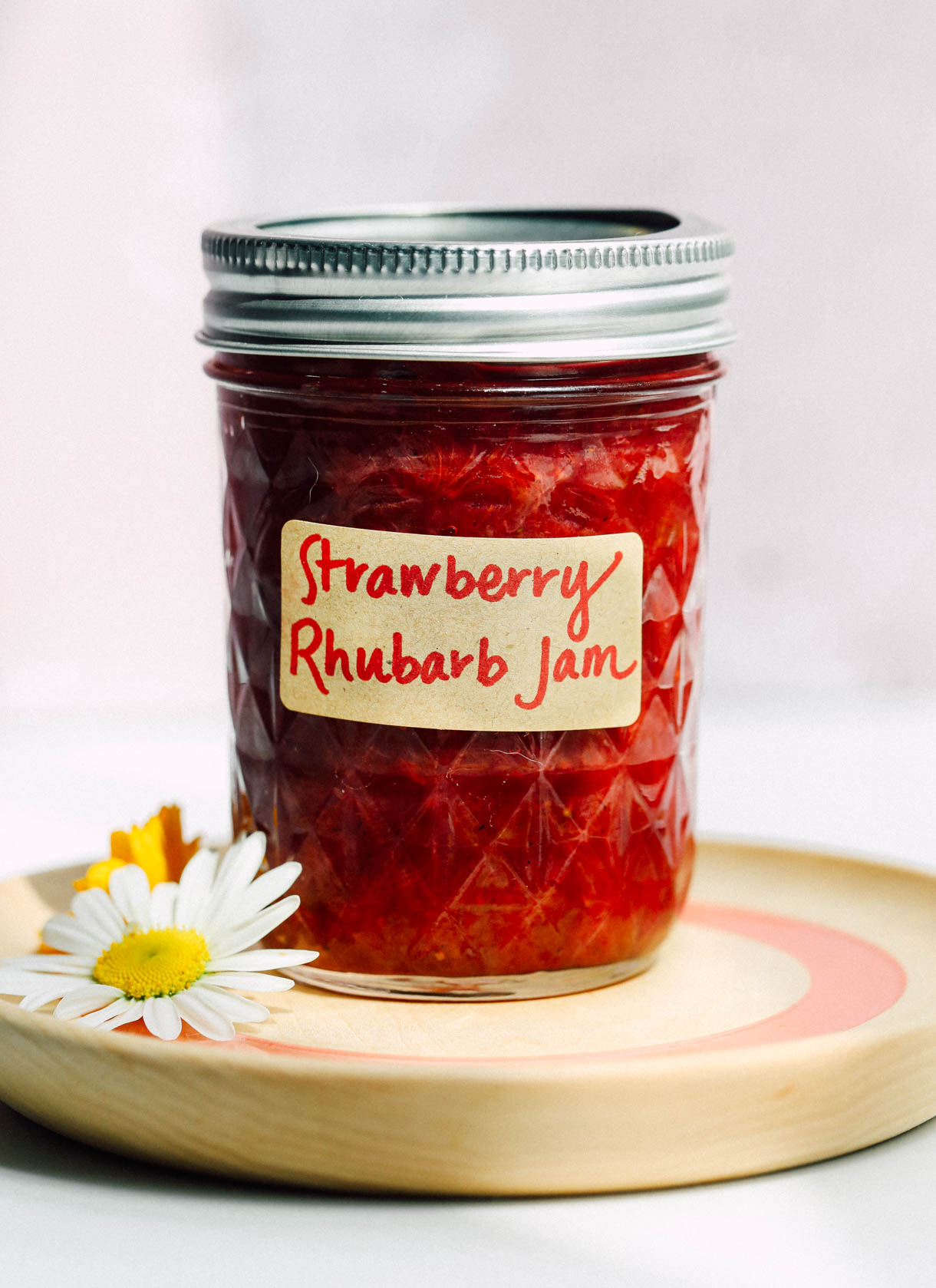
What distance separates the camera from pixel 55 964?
82cm

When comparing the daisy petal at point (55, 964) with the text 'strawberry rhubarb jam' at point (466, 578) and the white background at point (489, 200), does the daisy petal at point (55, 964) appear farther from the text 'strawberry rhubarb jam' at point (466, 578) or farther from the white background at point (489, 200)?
the white background at point (489, 200)

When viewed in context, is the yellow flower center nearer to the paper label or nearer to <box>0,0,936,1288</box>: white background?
the paper label

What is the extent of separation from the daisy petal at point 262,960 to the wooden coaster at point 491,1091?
0.03 metres

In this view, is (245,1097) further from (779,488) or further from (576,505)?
(779,488)

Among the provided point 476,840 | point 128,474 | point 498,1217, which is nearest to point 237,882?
point 476,840

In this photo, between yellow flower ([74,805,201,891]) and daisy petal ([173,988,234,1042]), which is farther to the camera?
yellow flower ([74,805,201,891])

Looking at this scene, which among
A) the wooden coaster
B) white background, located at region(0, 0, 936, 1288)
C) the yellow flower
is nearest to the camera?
the wooden coaster

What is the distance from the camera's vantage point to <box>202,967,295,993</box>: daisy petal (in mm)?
775

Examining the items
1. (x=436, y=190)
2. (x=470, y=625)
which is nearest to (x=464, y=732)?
(x=470, y=625)

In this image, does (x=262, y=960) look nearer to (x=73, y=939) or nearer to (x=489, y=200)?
(x=73, y=939)

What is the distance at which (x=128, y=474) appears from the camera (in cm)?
173

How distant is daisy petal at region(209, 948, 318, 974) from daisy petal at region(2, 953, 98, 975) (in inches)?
2.5

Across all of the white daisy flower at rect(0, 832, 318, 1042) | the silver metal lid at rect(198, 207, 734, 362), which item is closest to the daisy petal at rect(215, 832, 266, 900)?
the white daisy flower at rect(0, 832, 318, 1042)

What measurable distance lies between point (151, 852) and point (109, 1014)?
0.15 meters
